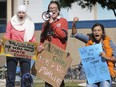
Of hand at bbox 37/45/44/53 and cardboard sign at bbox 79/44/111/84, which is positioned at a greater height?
hand at bbox 37/45/44/53

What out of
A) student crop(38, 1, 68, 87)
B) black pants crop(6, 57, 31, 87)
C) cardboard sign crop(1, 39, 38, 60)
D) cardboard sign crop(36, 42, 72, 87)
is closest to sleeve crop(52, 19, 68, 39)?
student crop(38, 1, 68, 87)

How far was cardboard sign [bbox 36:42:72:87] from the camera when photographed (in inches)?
307

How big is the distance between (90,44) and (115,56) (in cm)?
45

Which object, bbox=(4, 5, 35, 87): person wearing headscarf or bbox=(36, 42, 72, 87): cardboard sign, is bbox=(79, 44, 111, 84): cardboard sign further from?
bbox=(4, 5, 35, 87): person wearing headscarf

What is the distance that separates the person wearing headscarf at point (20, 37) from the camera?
8070 mm

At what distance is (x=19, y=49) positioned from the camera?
815cm

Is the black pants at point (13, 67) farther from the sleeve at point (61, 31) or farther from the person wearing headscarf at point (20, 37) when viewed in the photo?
the sleeve at point (61, 31)

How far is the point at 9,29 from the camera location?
8141 millimetres

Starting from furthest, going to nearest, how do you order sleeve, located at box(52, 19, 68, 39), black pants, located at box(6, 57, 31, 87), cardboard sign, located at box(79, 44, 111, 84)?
1. black pants, located at box(6, 57, 31, 87)
2. sleeve, located at box(52, 19, 68, 39)
3. cardboard sign, located at box(79, 44, 111, 84)

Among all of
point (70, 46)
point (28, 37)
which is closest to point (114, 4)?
point (28, 37)

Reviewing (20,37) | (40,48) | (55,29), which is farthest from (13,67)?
(55,29)

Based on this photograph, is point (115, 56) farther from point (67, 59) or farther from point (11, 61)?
point (11, 61)

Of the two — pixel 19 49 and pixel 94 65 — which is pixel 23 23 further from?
pixel 94 65

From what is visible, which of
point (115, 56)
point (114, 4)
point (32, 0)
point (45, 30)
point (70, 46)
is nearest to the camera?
point (115, 56)
